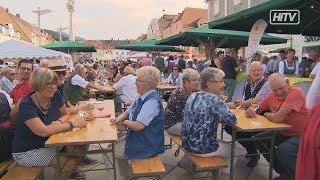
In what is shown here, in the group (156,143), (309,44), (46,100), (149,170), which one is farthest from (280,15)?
(309,44)

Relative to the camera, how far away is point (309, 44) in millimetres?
21438

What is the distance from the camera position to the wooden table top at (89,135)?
2994mm

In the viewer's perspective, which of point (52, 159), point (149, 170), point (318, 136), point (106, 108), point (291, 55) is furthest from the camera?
point (291, 55)

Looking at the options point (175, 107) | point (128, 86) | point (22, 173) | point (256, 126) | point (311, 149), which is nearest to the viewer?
point (311, 149)

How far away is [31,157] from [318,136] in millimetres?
2703

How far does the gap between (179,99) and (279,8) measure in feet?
5.98

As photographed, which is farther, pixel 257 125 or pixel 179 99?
pixel 179 99

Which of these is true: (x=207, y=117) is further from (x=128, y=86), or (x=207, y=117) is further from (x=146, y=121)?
(x=128, y=86)

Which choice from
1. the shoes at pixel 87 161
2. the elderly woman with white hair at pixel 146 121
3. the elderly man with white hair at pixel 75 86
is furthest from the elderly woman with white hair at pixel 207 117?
the elderly man with white hair at pixel 75 86

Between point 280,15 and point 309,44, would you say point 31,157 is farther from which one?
point 309,44

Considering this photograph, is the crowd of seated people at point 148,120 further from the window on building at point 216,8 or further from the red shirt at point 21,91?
the window on building at point 216,8

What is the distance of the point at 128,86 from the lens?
6.91 metres

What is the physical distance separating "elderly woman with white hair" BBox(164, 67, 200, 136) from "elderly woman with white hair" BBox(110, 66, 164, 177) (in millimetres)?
854

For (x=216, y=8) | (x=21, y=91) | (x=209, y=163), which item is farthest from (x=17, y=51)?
(x=216, y=8)
